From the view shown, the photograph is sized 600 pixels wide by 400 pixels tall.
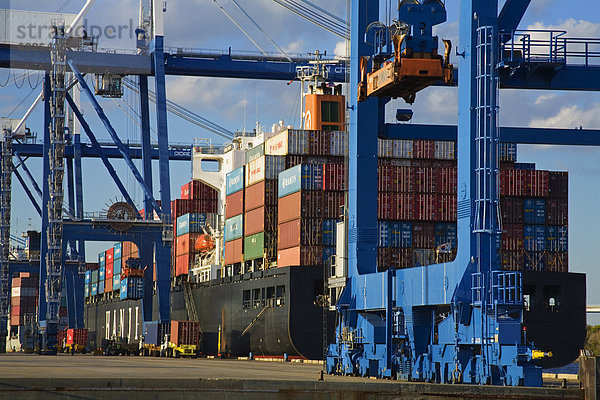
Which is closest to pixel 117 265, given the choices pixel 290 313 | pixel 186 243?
pixel 186 243

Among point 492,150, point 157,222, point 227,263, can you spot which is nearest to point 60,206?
point 157,222

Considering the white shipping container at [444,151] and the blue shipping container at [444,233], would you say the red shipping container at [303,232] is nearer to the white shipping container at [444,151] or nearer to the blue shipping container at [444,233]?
the blue shipping container at [444,233]

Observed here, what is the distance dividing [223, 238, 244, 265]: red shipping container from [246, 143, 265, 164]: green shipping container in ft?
17.2

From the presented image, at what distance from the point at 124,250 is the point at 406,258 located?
45.8 metres

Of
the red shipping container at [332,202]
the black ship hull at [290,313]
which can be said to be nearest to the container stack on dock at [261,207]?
the black ship hull at [290,313]

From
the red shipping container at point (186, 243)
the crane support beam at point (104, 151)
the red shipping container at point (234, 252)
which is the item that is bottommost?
the red shipping container at point (234, 252)

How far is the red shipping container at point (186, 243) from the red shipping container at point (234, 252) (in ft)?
30.2

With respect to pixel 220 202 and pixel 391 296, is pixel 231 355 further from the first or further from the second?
pixel 391 296

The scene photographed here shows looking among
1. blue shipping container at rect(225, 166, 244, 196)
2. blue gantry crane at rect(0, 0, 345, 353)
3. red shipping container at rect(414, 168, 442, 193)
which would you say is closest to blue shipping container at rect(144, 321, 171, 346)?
blue gantry crane at rect(0, 0, 345, 353)

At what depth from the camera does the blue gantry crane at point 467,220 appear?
88.4 ft

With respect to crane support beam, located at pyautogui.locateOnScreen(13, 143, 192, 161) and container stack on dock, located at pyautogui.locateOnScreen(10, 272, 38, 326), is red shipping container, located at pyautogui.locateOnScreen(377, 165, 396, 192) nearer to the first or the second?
crane support beam, located at pyautogui.locateOnScreen(13, 143, 192, 161)

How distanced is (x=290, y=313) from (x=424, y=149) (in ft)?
38.2

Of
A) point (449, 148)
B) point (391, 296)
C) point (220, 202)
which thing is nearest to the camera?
point (391, 296)

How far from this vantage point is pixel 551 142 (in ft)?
Answer: 114
